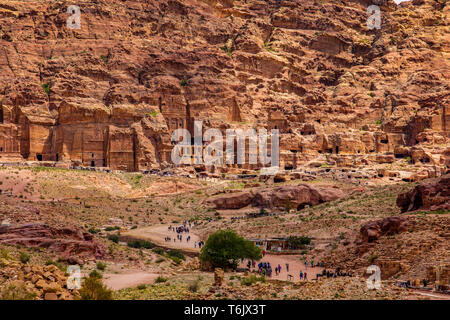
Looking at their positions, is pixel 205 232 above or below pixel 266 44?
below

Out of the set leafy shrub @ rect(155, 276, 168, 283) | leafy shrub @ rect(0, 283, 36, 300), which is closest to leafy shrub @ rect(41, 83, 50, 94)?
leafy shrub @ rect(155, 276, 168, 283)

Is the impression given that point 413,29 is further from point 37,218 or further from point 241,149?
point 37,218

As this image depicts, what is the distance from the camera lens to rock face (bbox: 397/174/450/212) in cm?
3959

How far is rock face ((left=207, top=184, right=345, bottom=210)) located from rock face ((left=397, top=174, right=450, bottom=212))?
21.1m

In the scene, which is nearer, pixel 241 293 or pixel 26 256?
pixel 241 293

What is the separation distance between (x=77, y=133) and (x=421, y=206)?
6694cm

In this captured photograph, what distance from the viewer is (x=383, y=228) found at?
35.0 meters

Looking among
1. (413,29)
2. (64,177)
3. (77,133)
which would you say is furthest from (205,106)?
(413,29)

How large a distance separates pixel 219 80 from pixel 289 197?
51881mm

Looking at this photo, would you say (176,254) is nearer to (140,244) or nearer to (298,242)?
(140,244)

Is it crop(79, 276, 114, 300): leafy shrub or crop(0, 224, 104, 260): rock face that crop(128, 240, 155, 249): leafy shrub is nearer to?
crop(0, 224, 104, 260): rock face

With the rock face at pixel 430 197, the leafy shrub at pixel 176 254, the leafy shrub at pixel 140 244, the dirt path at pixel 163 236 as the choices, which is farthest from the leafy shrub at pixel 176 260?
the rock face at pixel 430 197

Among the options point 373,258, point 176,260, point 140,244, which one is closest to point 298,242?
point 176,260

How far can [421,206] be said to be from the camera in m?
42.2
